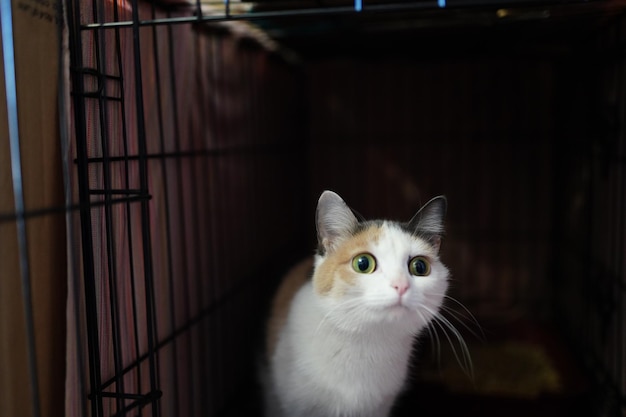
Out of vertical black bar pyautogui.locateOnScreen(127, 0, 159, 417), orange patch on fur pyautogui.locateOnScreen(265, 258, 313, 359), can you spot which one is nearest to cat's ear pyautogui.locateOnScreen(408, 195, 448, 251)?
orange patch on fur pyautogui.locateOnScreen(265, 258, 313, 359)

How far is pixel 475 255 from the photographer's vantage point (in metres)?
2.21

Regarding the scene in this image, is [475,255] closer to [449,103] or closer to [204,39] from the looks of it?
[449,103]

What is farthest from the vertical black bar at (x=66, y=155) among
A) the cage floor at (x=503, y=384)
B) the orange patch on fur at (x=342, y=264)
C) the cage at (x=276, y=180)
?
the cage floor at (x=503, y=384)

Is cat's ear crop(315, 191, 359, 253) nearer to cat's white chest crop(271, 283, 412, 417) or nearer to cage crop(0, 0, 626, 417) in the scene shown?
cat's white chest crop(271, 283, 412, 417)

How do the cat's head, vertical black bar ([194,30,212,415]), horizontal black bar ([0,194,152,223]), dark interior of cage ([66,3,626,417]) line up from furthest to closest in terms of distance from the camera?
vertical black bar ([194,30,212,415]), dark interior of cage ([66,3,626,417]), the cat's head, horizontal black bar ([0,194,152,223])

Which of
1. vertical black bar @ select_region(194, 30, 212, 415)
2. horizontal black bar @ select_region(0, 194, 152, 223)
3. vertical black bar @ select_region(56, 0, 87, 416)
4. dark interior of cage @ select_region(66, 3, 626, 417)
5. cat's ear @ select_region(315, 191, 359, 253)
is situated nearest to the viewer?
horizontal black bar @ select_region(0, 194, 152, 223)

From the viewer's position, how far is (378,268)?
107 centimetres

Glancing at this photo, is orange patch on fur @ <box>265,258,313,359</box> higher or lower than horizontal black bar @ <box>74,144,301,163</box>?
lower

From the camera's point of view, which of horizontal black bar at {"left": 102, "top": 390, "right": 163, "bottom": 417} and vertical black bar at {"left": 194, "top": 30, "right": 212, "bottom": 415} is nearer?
horizontal black bar at {"left": 102, "top": 390, "right": 163, "bottom": 417}


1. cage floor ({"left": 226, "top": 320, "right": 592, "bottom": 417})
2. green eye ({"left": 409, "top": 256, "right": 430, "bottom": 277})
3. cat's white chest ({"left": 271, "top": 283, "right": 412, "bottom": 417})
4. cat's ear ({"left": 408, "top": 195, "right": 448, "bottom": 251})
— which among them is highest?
cat's ear ({"left": 408, "top": 195, "right": 448, "bottom": 251})

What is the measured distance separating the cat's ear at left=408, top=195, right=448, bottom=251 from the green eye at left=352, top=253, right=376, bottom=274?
0.46 feet

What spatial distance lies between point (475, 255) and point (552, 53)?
81 cm

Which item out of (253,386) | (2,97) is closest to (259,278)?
(253,386)

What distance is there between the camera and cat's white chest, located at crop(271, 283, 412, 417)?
117 centimetres
